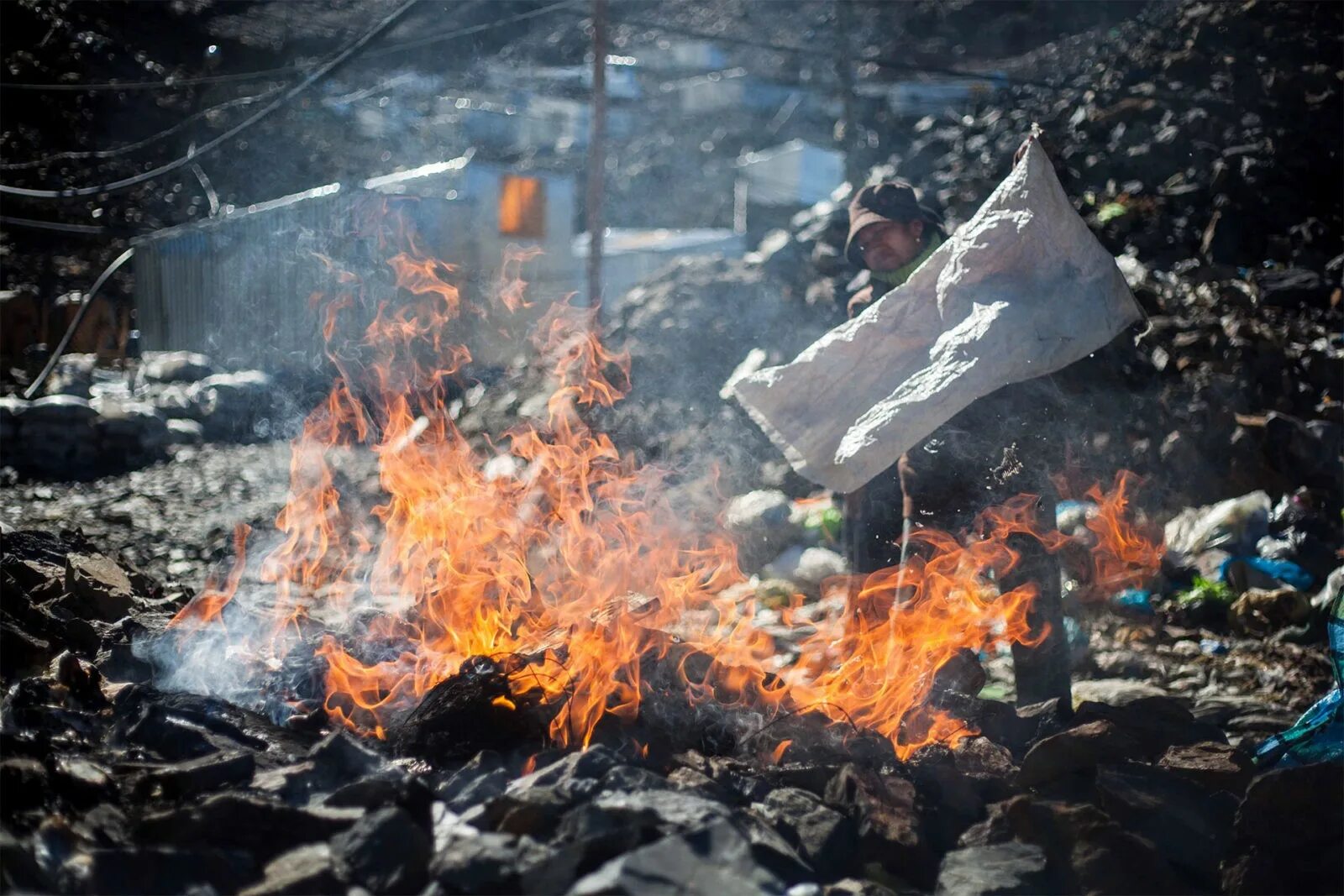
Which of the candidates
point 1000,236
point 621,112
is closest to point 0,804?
point 1000,236

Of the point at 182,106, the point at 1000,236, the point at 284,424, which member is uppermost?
the point at 182,106

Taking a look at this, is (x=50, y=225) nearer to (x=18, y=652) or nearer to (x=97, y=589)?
(x=97, y=589)

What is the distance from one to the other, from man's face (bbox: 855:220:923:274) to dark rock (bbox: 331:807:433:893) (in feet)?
12.1

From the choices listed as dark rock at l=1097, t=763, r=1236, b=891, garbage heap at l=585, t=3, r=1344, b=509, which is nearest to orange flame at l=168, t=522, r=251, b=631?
dark rock at l=1097, t=763, r=1236, b=891

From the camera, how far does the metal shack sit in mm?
13859

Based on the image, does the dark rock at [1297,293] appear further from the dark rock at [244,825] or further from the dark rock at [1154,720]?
the dark rock at [244,825]

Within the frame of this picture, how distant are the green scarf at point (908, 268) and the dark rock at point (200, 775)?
12.1ft

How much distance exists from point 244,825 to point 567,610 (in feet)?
6.15

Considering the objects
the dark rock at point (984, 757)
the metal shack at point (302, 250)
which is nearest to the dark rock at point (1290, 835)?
the dark rock at point (984, 757)

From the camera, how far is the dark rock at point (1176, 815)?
329 centimetres

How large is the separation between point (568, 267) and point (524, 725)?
47.8 feet

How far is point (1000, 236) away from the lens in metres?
4.16

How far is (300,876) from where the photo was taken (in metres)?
2.69

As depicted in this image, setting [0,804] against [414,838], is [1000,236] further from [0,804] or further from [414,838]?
[0,804]
